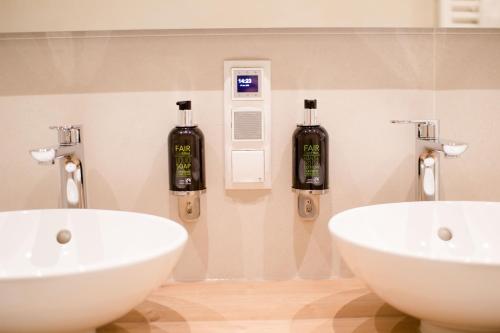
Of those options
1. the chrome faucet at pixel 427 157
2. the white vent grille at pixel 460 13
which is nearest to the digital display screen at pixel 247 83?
the chrome faucet at pixel 427 157

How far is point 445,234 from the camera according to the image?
3.44 feet

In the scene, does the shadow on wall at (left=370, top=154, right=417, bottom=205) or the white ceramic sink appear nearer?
the white ceramic sink

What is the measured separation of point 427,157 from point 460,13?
299mm

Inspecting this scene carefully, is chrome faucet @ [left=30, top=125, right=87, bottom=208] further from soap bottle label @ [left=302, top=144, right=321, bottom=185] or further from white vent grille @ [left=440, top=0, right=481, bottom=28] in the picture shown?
white vent grille @ [left=440, top=0, right=481, bottom=28]

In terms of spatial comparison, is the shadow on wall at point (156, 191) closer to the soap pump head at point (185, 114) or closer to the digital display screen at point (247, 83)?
the soap pump head at point (185, 114)

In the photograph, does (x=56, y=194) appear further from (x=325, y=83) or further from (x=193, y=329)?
(x=325, y=83)

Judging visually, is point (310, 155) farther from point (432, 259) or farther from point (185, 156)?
point (432, 259)

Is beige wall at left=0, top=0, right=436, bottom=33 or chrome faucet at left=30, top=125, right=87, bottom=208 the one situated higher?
beige wall at left=0, top=0, right=436, bottom=33

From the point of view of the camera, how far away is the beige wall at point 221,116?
1128mm

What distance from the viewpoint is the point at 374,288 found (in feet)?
2.60

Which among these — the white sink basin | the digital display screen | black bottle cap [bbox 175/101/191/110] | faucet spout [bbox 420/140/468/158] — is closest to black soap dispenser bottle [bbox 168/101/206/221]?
black bottle cap [bbox 175/101/191/110]

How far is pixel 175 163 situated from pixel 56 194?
0.27m

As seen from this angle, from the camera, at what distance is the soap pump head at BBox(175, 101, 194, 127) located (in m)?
1.07

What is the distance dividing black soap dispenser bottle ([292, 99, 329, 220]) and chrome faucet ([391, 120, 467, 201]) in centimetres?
14
